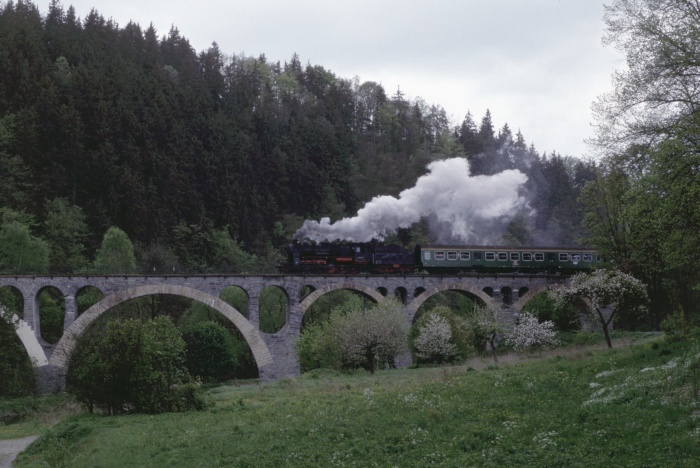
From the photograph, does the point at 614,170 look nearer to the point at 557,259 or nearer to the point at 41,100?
the point at 557,259

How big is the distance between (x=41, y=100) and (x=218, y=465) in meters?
63.4

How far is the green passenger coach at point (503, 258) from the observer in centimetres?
5509

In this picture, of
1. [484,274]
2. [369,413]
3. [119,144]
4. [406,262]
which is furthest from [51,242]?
[369,413]

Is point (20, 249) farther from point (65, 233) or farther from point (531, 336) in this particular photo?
point (531, 336)

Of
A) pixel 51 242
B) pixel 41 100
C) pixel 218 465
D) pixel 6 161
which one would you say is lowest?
pixel 218 465

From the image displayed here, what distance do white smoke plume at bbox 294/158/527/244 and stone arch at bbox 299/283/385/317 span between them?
5.41 meters

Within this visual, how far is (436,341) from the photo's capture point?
4659cm

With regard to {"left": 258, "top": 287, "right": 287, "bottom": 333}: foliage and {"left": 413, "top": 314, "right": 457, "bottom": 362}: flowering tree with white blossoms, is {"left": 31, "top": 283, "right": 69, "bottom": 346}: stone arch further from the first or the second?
{"left": 413, "top": 314, "right": 457, "bottom": 362}: flowering tree with white blossoms

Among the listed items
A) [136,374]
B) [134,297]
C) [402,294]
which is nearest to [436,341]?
[402,294]

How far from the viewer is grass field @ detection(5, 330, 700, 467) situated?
14141 millimetres

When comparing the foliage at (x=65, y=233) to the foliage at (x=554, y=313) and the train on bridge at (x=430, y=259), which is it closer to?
the train on bridge at (x=430, y=259)

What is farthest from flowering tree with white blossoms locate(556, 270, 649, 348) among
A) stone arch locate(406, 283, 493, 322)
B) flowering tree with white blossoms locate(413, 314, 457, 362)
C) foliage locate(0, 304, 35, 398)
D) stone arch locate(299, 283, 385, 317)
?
foliage locate(0, 304, 35, 398)

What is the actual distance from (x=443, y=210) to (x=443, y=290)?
26.6m

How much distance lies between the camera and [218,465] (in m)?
17.4
